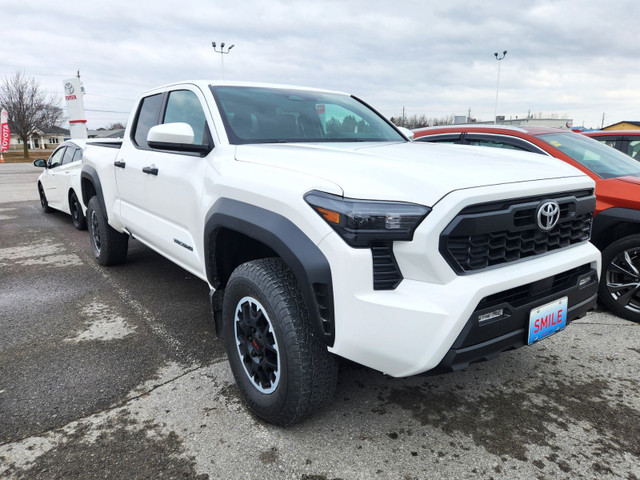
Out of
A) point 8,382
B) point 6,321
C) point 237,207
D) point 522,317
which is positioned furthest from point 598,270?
point 6,321

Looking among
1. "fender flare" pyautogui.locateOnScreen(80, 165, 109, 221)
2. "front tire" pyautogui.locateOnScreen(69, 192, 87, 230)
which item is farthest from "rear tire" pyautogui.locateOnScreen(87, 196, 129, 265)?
"front tire" pyautogui.locateOnScreen(69, 192, 87, 230)

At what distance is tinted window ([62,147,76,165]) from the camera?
773 cm

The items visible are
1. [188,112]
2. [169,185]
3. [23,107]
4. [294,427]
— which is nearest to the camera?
[294,427]

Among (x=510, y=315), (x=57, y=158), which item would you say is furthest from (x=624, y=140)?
(x=57, y=158)

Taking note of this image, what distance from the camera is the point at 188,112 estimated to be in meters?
3.33

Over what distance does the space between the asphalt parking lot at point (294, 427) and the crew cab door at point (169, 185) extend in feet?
2.43

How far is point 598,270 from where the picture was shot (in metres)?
2.50

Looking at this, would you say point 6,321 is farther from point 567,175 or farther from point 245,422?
point 567,175

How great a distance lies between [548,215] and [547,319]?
1.61 ft

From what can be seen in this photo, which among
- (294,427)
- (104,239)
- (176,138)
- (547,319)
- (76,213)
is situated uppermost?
(176,138)

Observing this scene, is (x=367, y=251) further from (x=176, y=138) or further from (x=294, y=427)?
(x=176, y=138)

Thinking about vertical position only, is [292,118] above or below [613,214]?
above

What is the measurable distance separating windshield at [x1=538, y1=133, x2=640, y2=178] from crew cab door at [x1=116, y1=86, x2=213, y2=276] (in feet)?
10.5

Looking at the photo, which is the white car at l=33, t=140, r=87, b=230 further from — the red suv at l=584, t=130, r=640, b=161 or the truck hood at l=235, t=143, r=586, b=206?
the red suv at l=584, t=130, r=640, b=161
